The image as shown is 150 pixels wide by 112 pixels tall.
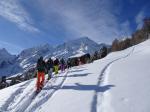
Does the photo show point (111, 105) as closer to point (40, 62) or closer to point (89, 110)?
point (89, 110)

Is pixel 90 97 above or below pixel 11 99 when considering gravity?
below

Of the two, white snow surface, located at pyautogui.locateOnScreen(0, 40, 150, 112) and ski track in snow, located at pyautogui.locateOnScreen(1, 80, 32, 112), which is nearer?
white snow surface, located at pyautogui.locateOnScreen(0, 40, 150, 112)

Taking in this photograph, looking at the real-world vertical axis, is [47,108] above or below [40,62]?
below

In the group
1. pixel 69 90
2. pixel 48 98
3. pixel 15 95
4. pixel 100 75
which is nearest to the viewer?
pixel 48 98

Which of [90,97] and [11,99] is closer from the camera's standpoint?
[90,97]

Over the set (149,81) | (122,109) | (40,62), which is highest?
(40,62)

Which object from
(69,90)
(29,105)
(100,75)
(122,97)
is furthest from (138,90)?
(100,75)

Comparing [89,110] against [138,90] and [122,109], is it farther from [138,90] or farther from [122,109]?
[138,90]

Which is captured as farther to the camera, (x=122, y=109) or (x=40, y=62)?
(x=40, y=62)

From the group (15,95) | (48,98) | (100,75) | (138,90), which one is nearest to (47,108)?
(48,98)

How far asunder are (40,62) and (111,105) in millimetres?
9766

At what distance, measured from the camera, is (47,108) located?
15.9 m

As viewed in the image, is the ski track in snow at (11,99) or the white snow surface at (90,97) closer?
the white snow surface at (90,97)

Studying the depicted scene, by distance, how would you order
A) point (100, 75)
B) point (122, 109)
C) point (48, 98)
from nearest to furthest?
point (122, 109), point (48, 98), point (100, 75)
